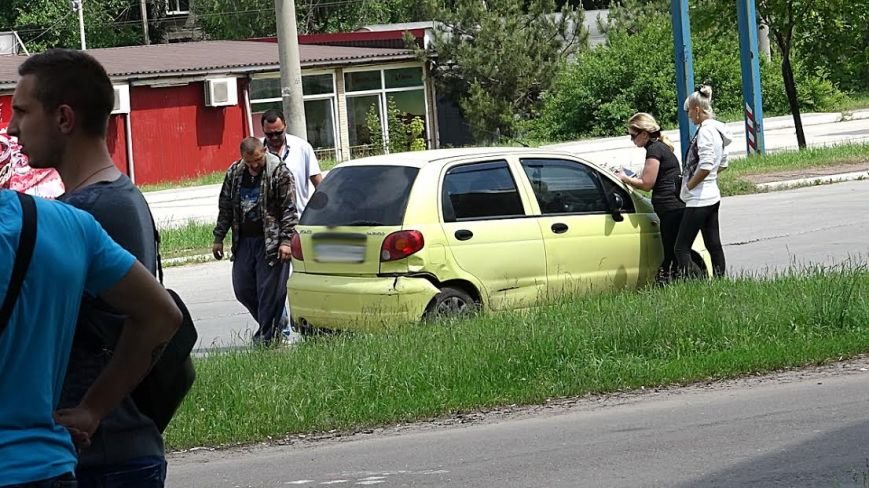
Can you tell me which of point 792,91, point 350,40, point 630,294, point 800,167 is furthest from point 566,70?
point 630,294

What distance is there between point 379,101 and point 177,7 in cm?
2967

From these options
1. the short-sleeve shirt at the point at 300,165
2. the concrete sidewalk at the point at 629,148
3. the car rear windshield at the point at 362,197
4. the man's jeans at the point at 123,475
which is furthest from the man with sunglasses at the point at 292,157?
the concrete sidewalk at the point at 629,148

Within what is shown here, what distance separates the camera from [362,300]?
10.5 m

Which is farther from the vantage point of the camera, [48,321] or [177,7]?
[177,7]

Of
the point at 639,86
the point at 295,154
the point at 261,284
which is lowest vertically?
the point at 261,284

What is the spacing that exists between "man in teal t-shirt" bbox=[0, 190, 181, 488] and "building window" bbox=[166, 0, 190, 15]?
237ft

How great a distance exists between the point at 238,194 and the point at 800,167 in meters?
17.2

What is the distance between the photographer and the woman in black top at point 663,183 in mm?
11812

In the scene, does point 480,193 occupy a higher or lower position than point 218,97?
lower

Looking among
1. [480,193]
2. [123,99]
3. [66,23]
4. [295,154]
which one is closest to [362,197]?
[480,193]

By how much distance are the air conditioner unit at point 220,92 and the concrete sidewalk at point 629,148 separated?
5064mm

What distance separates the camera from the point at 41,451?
3.03 metres

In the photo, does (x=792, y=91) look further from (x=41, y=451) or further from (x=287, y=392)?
(x=41, y=451)

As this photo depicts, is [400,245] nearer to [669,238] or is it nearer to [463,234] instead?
[463,234]
